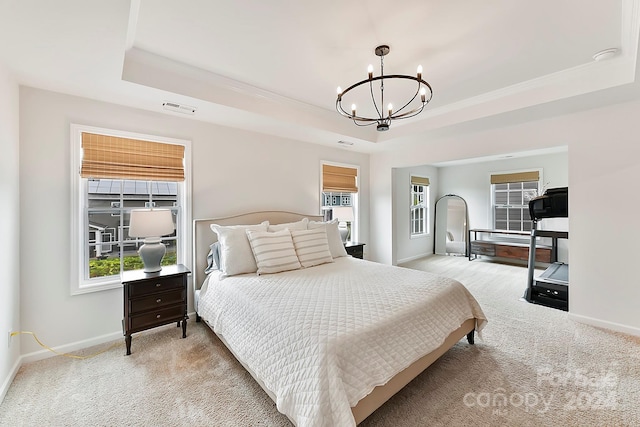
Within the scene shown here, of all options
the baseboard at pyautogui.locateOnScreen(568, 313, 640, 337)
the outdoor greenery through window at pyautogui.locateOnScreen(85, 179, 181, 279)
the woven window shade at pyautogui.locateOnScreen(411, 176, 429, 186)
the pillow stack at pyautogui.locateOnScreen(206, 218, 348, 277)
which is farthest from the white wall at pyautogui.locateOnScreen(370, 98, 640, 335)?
the outdoor greenery through window at pyautogui.locateOnScreen(85, 179, 181, 279)

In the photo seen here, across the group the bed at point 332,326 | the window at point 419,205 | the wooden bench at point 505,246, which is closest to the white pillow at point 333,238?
the bed at point 332,326

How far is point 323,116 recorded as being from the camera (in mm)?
3748

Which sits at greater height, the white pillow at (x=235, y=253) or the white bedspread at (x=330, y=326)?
the white pillow at (x=235, y=253)

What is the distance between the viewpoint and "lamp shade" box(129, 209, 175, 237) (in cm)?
252

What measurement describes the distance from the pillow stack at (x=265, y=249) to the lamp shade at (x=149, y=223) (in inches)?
20.4

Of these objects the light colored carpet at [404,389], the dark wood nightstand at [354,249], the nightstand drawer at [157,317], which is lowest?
the light colored carpet at [404,389]

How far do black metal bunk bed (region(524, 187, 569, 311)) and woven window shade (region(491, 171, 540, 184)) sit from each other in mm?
2739

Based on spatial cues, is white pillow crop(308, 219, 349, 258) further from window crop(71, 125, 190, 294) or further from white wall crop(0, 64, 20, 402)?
white wall crop(0, 64, 20, 402)

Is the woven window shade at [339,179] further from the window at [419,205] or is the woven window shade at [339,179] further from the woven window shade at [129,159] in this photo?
the woven window shade at [129,159]

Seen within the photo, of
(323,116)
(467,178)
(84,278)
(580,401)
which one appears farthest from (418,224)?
(84,278)

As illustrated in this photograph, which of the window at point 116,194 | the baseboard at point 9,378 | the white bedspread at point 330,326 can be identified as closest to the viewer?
the white bedspread at point 330,326

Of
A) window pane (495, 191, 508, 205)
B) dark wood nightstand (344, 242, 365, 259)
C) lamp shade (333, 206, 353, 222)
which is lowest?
dark wood nightstand (344, 242, 365, 259)

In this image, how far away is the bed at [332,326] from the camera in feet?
4.65

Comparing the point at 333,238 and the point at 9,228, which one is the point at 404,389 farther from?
the point at 9,228
